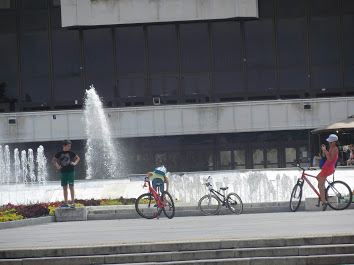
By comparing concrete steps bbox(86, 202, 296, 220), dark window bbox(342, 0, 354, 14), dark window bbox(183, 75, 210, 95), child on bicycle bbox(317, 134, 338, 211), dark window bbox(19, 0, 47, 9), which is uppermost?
dark window bbox(19, 0, 47, 9)

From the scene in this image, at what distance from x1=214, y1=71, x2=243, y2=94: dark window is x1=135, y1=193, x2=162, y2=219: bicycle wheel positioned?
29221mm

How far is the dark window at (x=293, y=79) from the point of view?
167ft

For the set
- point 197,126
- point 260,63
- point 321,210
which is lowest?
point 321,210

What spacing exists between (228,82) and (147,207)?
1169 inches

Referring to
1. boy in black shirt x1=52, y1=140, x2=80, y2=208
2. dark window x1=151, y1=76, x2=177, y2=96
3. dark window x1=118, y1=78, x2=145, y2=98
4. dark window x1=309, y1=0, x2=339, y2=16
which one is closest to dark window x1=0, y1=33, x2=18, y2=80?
dark window x1=118, y1=78, x2=145, y2=98

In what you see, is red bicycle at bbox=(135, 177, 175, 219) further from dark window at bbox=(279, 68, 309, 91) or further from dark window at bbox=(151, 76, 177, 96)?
dark window at bbox=(279, 68, 309, 91)

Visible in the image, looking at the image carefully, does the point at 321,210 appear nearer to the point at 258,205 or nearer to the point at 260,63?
the point at 258,205

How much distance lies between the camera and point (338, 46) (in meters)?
50.8

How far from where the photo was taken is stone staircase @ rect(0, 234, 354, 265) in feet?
37.0

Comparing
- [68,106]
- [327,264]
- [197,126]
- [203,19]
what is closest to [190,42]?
[203,19]

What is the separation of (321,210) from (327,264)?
35.1 feet

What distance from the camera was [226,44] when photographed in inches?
2004

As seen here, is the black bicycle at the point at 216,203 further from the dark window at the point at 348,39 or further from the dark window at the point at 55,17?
the dark window at the point at 55,17

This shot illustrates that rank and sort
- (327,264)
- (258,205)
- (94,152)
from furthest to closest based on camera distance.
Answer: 1. (94,152)
2. (258,205)
3. (327,264)
